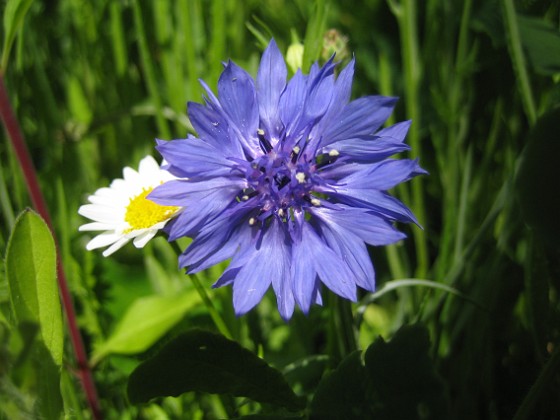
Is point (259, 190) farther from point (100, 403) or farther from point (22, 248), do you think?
point (100, 403)

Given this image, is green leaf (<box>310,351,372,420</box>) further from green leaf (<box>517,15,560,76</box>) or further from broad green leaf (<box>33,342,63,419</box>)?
green leaf (<box>517,15,560,76</box>)

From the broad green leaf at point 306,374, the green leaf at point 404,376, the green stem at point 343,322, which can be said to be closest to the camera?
the green leaf at point 404,376

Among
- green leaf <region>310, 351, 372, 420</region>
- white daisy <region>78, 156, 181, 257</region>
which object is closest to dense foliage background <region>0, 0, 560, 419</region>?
green leaf <region>310, 351, 372, 420</region>

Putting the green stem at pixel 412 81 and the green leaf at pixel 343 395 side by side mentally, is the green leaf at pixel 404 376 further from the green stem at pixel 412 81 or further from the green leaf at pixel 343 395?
the green stem at pixel 412 81

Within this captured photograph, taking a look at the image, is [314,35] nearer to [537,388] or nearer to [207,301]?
[207,301]

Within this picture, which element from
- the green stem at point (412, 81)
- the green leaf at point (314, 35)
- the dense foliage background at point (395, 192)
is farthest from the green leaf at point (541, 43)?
the green leaf at point (314, 35)

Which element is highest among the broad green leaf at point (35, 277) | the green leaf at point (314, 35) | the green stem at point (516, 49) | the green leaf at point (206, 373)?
the green leaf at point (314, 35)

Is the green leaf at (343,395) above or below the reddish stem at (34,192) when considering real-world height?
below
